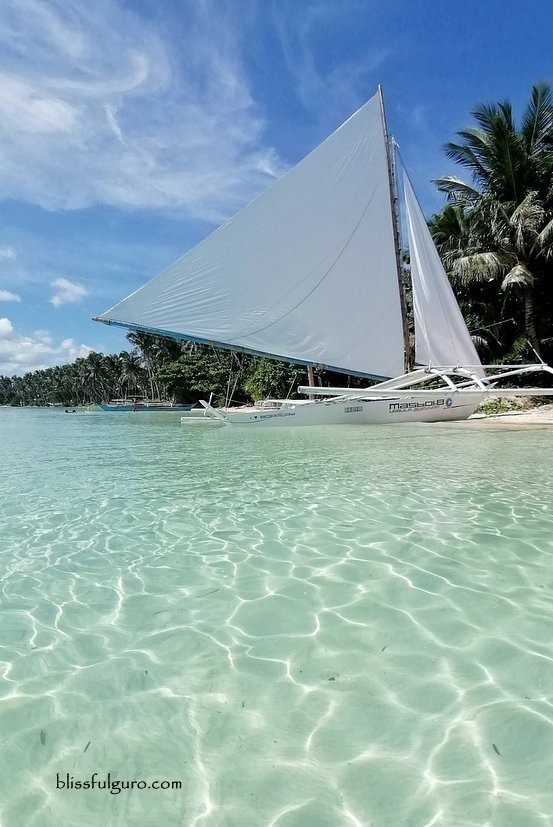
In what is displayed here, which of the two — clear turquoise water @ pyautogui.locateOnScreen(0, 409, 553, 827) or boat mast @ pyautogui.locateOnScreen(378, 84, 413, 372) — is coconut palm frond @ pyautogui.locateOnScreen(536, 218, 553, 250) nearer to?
boat mast @ pyautogui.locateOnScreen(378, 84, 413, 372)

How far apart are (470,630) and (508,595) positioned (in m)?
0.56

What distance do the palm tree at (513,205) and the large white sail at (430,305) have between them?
4800 millimetres

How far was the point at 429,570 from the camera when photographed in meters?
3.31

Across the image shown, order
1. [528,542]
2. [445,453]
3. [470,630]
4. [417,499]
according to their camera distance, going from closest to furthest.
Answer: [470,630] < [528,542] < [417,499] < [445,453]

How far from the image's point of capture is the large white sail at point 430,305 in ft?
48.8

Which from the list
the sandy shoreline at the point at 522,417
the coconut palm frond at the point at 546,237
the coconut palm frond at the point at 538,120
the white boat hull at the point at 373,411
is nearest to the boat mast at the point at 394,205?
the white boat hull at the point at 373,411

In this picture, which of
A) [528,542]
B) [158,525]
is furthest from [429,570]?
[158,525]

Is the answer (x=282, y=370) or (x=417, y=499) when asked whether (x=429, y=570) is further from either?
(x=282, y=370)

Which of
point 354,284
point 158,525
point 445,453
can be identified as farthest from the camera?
point 354,284

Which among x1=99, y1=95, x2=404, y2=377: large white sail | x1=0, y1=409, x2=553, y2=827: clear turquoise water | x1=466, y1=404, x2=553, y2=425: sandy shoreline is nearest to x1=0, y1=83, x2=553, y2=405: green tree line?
x1=466, y1=404, x2=553, y2=425: sandy shoreline

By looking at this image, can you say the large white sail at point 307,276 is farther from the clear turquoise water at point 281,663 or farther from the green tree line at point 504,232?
the clear turquoise water at point 281,663

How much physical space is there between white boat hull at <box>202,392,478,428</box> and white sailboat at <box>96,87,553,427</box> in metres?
0.04

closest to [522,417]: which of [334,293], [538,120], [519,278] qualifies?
[519,278]

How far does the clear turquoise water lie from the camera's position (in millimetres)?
1540
